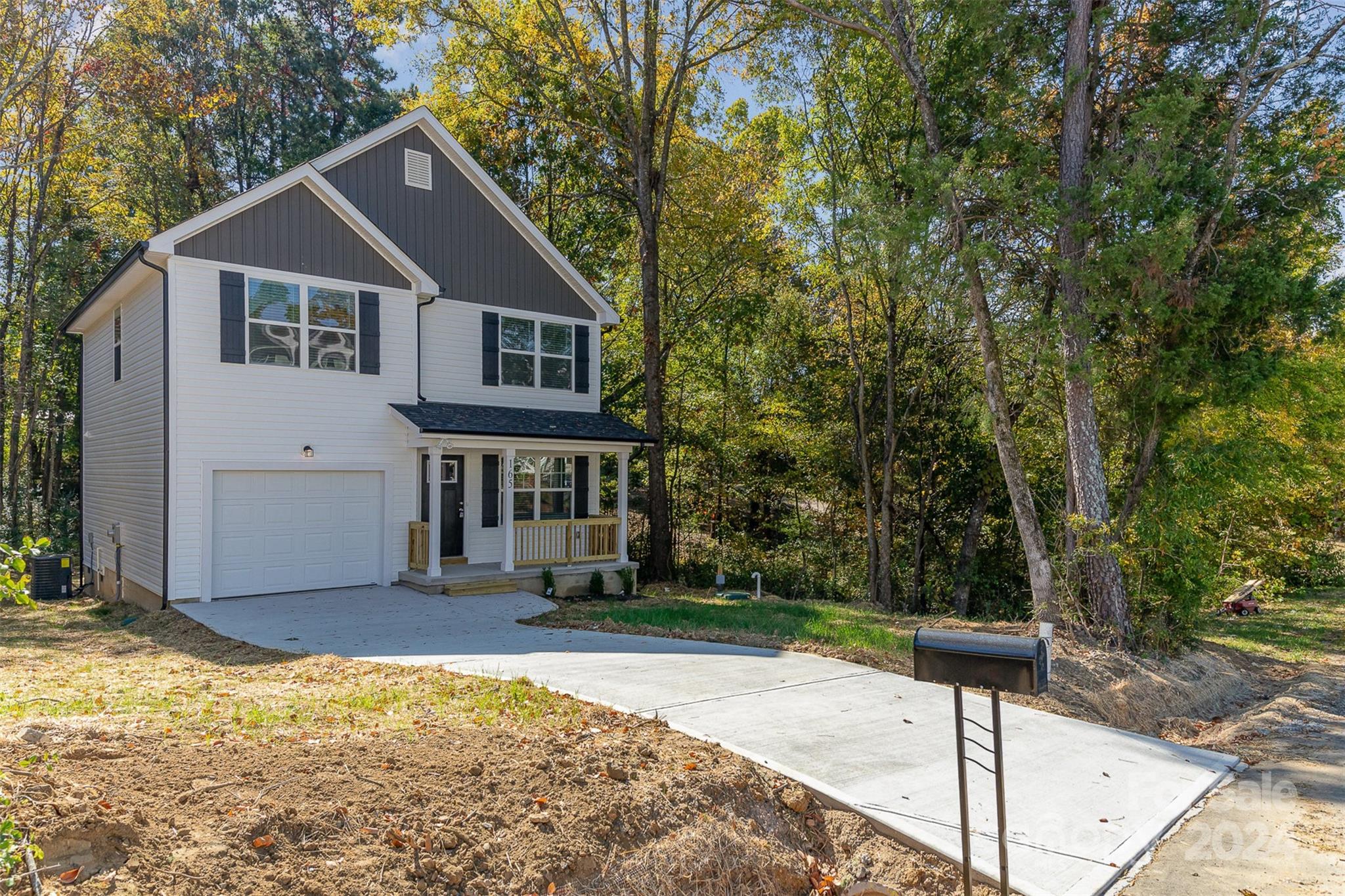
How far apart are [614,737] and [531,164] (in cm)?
1889

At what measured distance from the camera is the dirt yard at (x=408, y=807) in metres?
3.07

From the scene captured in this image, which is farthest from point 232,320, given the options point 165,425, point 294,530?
point 294,530

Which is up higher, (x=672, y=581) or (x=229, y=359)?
(x=229, y=359)

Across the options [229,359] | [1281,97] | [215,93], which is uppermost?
[215,93]

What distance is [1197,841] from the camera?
4230mm

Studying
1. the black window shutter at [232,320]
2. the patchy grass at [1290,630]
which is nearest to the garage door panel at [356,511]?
the black window shutter at [232,320]

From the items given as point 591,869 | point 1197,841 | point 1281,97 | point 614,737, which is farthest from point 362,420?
point 1281,97

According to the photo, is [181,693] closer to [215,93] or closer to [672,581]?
[672,581]

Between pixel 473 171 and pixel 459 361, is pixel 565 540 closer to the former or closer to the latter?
pixel 459 361

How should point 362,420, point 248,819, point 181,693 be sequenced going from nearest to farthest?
1. point 248,819
2. point 181,693
3. point 362,420

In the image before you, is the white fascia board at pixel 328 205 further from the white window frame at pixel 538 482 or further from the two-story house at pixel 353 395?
the white window frame at pixel 538 482

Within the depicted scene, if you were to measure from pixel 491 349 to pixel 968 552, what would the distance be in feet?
37.8

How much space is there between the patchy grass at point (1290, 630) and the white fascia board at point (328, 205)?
48.7ft

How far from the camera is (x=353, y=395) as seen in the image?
1249 cm
